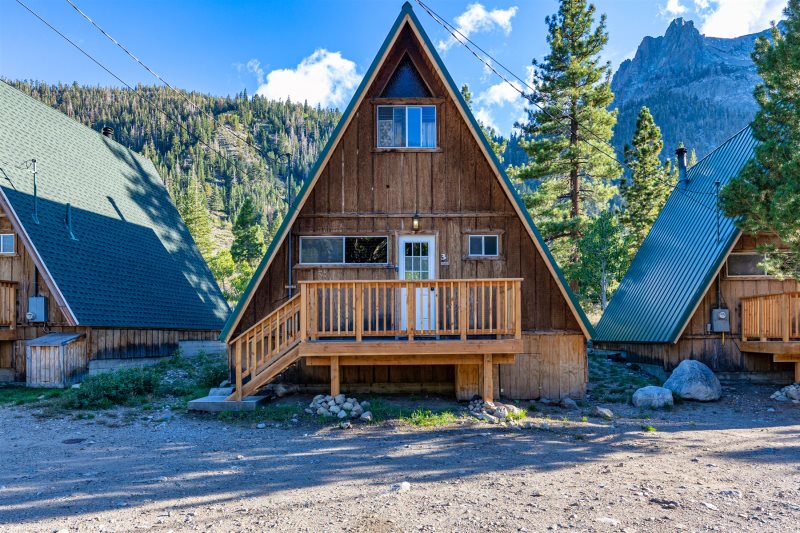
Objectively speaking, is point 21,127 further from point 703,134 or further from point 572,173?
point 703,134

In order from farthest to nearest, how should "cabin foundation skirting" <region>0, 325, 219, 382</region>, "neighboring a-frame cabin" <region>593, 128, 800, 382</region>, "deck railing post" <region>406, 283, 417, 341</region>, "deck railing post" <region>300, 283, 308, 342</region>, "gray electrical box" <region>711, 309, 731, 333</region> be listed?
1. "cabin foundation skirting" <region>0, 325, 219, 382</region>
2. "gray electrical box" <region>711, 309, 731, 333</region>
3. "neighboring a-frame cabin" <region>593, 128, 800, 382</region>
4. "deck railing post" <region>406, 283, 417, 341</region>
5. "deck railing post" <region>300, 283, 308, 342</region>

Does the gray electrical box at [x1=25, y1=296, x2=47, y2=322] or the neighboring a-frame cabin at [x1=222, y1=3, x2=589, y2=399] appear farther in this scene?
the gray electrical box at [x1=25, y1=296, x2=47, y2=322]

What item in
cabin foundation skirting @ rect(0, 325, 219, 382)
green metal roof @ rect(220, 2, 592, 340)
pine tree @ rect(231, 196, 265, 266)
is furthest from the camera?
pine tree @ rect(231, 196, 265, 266)

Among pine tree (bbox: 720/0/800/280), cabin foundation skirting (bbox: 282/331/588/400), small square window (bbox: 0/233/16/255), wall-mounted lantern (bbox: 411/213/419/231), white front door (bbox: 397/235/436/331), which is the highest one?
pine tree (bbox: 720/0/800/280)

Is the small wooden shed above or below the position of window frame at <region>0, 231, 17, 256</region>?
below

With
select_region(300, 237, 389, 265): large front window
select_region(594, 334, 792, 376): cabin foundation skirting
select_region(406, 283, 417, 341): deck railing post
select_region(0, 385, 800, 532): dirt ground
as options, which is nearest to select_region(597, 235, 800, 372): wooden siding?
select_region(594, 334, 792, 376): cabin foundation skirting

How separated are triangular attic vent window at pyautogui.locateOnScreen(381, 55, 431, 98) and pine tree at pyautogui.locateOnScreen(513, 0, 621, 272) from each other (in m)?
14.1

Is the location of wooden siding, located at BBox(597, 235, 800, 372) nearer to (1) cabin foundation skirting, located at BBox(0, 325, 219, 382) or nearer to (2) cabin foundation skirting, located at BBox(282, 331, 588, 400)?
(2) cabin foundation skirting, located at BBox(282, 331, 588, 400)

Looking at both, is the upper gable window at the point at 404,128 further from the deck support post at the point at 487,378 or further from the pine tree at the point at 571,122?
the pine tree at the point at 571,122

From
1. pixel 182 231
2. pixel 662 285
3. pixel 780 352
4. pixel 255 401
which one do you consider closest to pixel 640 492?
pixel 255 401

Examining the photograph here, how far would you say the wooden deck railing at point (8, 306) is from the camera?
1366cm

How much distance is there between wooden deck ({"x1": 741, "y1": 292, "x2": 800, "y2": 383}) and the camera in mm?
12367

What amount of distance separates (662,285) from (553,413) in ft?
24.8

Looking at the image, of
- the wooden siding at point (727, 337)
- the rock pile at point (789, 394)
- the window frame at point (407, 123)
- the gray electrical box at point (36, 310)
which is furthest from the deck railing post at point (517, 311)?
the gray electrical box at point (36, 310)
